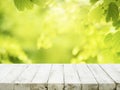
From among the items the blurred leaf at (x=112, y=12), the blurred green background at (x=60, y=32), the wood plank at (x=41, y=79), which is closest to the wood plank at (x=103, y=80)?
the blurred green background at (x=60, y=32)

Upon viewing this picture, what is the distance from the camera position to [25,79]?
2.21 metres

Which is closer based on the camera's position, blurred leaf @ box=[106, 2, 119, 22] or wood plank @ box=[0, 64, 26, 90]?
blurred leaf @ box=[106, 2, 119, 22]

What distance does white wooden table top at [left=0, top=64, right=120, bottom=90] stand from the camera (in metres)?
2.06

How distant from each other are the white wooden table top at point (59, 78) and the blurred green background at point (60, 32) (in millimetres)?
141

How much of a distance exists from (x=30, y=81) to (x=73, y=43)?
4.89m

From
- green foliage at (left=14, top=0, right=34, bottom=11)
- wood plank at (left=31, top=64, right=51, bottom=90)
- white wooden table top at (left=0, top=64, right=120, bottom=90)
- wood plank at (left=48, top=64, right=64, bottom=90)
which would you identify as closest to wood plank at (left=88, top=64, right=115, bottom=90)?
white wooden table top at (left=0, top=64, right=120, bottom=90)

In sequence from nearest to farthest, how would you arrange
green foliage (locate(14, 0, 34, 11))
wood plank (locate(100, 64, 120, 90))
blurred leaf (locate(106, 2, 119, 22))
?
1. green foliage (locate(14, 0, 34, 11))
2. blurred leaf (locate(106, 2, 119, 22))
3. wood plank (locate(100, 64, 120, 90))

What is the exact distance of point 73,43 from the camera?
6992 mm

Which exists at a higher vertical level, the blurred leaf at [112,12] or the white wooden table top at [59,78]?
the blurred leaf at [112,12]

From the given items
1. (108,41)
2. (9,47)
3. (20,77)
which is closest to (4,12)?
(9,47)

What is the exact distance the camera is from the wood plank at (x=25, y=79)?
6.77ft

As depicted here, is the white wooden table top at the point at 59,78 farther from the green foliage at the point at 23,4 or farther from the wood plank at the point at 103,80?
the green foliage at the point at 23,4

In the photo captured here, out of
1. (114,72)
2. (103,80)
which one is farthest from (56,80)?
(114,72)

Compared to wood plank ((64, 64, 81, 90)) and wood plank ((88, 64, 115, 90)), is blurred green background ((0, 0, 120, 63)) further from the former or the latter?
wood plank ((64, 64, 81, 90))
